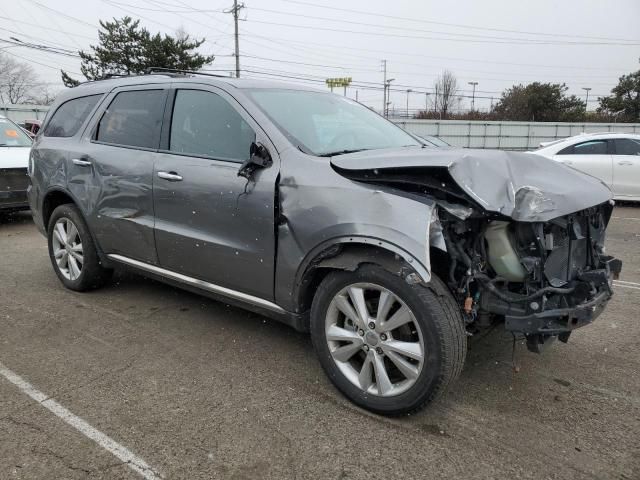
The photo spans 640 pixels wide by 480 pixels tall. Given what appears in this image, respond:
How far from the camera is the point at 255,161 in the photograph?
3068 mm

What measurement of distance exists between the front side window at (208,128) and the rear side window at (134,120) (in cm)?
21

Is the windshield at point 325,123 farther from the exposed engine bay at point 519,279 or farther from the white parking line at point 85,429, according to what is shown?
the white parking line at point 85,429

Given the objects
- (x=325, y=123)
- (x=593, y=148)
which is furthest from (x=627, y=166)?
(x=325, y=123)

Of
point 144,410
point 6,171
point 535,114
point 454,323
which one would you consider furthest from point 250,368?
point 535,114

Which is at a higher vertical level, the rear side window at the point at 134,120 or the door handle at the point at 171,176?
the rear side window at the point at 134,120

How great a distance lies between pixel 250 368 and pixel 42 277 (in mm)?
3139

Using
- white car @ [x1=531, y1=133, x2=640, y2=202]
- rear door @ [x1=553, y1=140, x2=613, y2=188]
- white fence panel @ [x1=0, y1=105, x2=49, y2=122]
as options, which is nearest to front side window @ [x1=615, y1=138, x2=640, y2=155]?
white car @ [x1=531, y1=133, x2=640, y2=202]

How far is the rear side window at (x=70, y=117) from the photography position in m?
4.58

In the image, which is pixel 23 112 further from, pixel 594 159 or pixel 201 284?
pixel 201 284

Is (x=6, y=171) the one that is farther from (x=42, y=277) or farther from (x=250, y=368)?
(x=250, y=368)

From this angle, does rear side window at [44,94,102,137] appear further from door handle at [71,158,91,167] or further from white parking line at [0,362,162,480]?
white parking line at [0,362,162,480]

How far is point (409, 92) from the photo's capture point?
60.7 meters

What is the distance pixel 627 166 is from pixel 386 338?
31.0 ft

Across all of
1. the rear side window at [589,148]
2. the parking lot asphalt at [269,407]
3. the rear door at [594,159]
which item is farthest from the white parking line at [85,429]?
the rear side window at [589,148]
